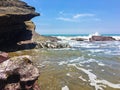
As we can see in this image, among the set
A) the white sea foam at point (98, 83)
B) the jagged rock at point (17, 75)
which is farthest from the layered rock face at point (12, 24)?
the jagged rock at point (17, 75)

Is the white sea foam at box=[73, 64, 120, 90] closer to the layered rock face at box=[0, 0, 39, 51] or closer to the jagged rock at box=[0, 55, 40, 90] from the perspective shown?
the jagged rock at box=[0, 55, 40, 90]

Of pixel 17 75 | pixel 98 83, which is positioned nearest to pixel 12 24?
pixel 98 83

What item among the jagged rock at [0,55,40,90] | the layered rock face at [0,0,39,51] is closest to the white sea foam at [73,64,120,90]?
the jagged rock at [0,55,40,90]

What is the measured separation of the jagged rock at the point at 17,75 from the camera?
7441 mm

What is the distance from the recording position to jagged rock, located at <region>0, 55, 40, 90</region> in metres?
7.44

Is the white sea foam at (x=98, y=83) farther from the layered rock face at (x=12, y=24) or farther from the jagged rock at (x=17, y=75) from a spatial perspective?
the layered rock face at (x=12, y=24)

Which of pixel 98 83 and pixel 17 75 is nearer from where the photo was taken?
pixel 17 75

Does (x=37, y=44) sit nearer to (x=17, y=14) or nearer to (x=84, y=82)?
(x=17, y=14)

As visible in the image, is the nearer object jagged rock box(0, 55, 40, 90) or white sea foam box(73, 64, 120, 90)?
jagged rock box(0, 55, 40, 90)

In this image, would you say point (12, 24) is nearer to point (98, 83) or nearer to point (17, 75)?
point (98, 83)

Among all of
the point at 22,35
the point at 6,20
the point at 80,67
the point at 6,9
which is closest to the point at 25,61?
the point at 80,67

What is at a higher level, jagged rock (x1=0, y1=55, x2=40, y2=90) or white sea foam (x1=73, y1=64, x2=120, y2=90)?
jagged rock (x1=0, y1=55, x2=40, y2=90)

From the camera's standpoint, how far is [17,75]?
764 centimetres

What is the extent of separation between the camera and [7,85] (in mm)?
7480
